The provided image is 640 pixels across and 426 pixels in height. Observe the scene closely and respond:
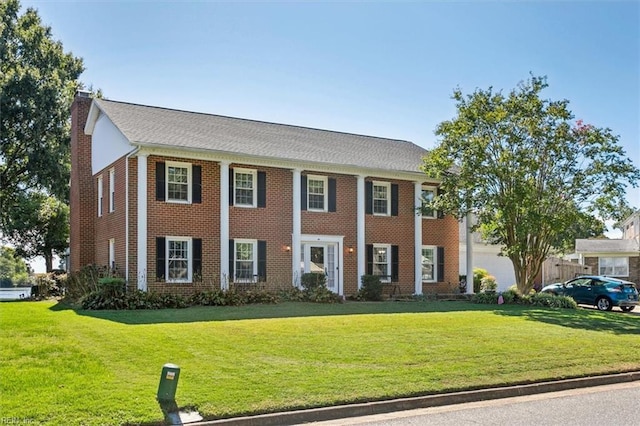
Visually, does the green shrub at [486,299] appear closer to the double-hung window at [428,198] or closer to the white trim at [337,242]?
the double-hung window at [428,198]

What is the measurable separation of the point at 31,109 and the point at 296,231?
1845 centimetres

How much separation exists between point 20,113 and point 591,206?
28.0m

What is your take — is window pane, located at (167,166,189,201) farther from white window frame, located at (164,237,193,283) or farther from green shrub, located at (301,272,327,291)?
green shrub, located at (301,272,327,291)

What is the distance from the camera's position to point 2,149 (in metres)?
35.0

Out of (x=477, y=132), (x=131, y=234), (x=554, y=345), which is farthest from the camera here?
(x=477, y=132)

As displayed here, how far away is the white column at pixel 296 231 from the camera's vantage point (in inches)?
925

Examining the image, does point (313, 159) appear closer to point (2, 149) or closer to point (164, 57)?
point (164, 57)

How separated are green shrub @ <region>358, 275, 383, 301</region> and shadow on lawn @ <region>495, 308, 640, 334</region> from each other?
520cm

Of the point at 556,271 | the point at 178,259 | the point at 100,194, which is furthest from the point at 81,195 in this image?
the point at 556,271

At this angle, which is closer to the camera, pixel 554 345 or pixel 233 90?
pixel 554 345

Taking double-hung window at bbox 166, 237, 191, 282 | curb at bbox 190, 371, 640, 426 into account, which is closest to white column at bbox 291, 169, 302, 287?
double-hung window at bbox 166, 237, 191, 282

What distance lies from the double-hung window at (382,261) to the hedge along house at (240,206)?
0.13ft

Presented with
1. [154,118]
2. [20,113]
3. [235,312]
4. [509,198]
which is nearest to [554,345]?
[235,312]

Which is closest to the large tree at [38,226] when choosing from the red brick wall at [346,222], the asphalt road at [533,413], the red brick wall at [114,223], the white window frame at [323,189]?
the red brick wall at [114,223]
